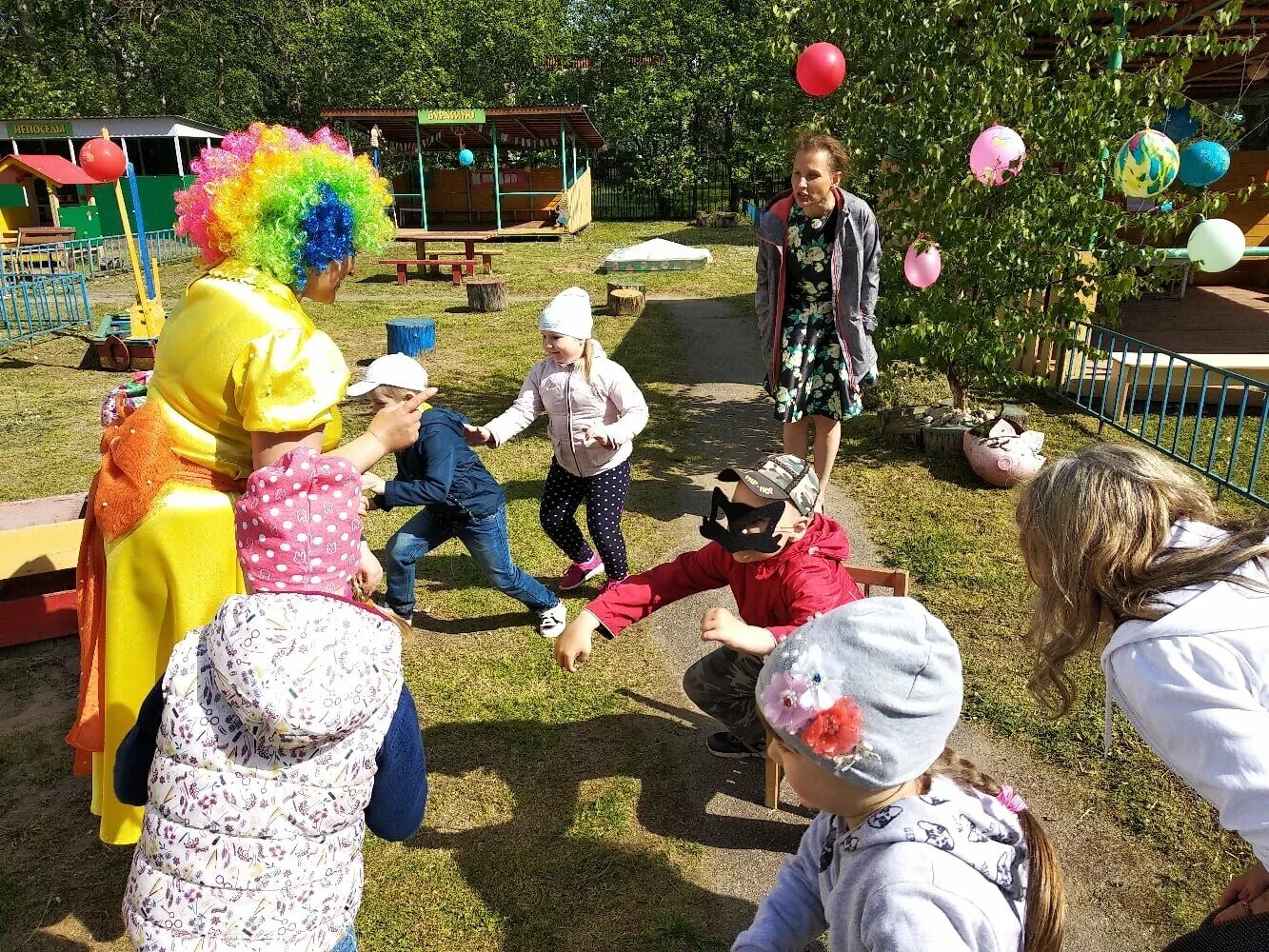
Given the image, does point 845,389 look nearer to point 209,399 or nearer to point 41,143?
point 209,399

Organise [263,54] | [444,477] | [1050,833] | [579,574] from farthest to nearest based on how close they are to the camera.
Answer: [263,54], [579,574], [444,477], [1050,833]

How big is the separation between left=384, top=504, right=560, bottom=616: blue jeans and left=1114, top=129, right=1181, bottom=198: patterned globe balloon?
440cm

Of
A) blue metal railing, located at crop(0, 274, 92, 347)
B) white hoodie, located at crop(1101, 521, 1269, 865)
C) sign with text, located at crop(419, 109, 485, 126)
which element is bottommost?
blue metal railing, located at crop(0, 274, 92, 347)

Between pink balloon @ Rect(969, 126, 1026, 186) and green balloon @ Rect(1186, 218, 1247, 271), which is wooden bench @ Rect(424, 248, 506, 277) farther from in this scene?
green balloon @ Rect(1186, 218, 1247, 271)

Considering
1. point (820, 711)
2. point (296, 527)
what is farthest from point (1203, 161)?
point (296, 527)

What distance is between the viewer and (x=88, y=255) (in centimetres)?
1659

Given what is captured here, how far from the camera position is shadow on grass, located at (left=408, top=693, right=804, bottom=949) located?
278 centimetres

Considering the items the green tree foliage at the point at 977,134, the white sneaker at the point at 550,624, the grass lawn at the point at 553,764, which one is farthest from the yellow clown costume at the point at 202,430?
the green tree foliage at the point at 977,134

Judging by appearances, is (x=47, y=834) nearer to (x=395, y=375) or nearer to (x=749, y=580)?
(x=395, y=375)

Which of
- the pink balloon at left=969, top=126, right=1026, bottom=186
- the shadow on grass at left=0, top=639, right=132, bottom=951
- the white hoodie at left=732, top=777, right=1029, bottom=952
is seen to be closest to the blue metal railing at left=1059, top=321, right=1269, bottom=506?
the pink balloon at left=969, top=126, right=1026, bottom=186

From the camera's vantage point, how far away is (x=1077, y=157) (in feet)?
19.4

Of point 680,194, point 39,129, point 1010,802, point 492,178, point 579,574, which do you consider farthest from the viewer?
point 680,194

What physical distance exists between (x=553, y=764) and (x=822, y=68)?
4653mm

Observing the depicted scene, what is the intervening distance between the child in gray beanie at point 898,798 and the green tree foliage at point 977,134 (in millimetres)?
4814
